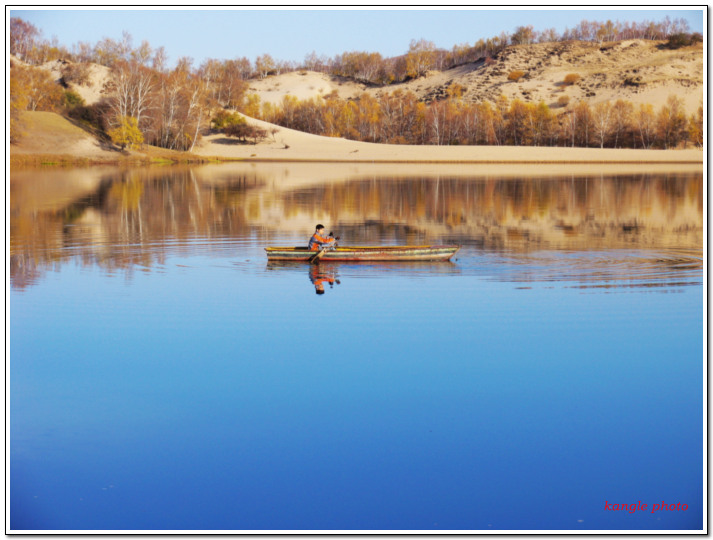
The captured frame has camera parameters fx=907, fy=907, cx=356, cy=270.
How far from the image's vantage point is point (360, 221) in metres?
34.2

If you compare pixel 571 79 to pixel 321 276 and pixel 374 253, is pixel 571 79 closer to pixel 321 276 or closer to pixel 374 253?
pixel 374 253

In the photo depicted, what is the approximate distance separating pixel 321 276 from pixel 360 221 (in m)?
13.1

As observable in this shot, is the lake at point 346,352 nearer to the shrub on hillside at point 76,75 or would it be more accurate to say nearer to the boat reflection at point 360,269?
the boat reflection at point 360,269

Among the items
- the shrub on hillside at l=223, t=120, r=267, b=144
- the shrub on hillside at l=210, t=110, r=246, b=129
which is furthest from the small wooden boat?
the shrub on hillside at l=210, t=110, r=246, b=129

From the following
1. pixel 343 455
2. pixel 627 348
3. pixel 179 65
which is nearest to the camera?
pixel 343 455

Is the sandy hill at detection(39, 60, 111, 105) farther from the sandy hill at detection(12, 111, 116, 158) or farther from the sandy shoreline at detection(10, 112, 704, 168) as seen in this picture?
the sandy shoreline at detection(10, 112, 704, 168)

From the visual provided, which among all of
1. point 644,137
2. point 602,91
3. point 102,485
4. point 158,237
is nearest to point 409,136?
point 644,137

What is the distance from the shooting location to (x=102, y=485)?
350 inches

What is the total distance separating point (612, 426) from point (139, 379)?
6255 mm

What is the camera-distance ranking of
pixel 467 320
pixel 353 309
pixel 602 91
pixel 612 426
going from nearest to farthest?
pixel 612 426 < pixel 467 320 < pixel 353 309 < pixel 602 91

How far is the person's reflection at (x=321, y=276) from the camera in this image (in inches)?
788

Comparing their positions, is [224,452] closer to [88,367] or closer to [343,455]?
[343,455]

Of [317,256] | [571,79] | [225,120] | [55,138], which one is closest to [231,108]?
[225,120]

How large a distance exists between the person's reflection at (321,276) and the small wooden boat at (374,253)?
42 centimetres
